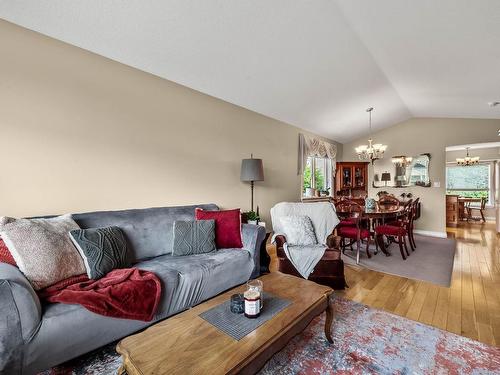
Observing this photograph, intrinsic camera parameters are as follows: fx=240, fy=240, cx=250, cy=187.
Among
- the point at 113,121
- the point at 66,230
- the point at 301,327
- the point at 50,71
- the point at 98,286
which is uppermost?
the point at 50,71

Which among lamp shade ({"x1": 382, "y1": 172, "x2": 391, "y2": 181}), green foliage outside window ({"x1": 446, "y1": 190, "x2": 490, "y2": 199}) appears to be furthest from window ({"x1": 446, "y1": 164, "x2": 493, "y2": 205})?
lamp shade ({"x1": 382, "y1": 172, "x2": 391, "y2": 181})

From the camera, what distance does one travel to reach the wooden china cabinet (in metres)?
6.19

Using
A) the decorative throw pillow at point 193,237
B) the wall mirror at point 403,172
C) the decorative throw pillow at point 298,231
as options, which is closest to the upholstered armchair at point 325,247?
the decorative throw pillow at point 298,231

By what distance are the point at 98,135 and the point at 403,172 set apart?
6485mm

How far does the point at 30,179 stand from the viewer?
6.70 ft

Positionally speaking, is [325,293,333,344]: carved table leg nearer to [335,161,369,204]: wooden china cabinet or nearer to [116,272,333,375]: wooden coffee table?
[116,272,333,375]: wooden coffee table

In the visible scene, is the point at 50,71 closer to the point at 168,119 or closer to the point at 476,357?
the point at 168,119

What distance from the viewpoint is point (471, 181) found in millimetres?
8008

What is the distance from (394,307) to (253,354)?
180 cm

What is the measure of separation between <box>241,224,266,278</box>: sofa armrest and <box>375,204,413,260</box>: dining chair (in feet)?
7.47

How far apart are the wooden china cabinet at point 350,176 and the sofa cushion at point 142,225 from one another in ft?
15.6

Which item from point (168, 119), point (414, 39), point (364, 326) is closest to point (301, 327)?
point (364, 326)

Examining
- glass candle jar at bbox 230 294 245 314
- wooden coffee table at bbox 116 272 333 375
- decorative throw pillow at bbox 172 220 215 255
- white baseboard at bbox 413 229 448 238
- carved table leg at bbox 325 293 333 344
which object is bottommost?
white baseboard at bbox 413 229 448 238

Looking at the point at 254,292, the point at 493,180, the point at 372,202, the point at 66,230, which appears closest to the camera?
the point at 254,292
